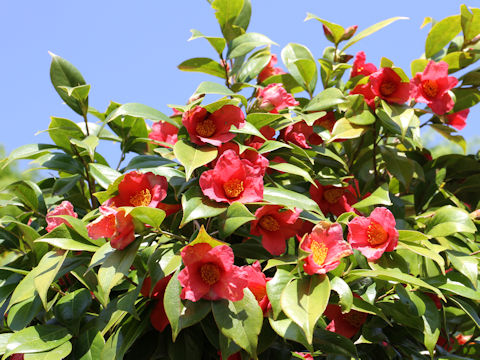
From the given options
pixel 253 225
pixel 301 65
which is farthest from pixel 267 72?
pixel 253 225

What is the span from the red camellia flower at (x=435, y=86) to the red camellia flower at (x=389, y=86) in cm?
4

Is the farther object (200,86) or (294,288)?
(200,86)

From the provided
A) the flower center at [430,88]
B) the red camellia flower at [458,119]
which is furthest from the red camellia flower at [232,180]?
the red camellia flower at [458,119]

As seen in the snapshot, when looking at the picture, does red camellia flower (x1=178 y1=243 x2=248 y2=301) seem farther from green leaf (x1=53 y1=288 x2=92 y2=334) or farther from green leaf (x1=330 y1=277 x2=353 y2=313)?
green leaf (x1=53 y1=288 x2=92 y2=334)

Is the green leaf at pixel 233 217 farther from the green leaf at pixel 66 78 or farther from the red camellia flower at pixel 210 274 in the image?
the green leaf at pixel 66 78

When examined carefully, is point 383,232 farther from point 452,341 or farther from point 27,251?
point 27,251

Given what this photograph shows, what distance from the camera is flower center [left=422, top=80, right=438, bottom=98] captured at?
51.1 inches

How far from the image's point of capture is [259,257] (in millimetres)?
1017

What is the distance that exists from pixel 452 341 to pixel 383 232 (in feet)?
2.14

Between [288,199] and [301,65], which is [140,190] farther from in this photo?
[301,65]

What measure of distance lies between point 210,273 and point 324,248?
21cm

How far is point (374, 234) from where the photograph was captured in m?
1.01

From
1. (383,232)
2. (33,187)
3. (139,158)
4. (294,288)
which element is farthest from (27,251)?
(383,232)

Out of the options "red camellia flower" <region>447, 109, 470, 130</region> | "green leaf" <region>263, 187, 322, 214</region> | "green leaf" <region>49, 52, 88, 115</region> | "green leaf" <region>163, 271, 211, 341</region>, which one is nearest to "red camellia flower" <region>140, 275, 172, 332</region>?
"green leaf" <region>163, 271, 211, 341</region>
